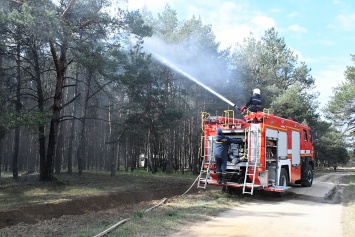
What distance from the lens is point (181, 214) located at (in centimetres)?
836

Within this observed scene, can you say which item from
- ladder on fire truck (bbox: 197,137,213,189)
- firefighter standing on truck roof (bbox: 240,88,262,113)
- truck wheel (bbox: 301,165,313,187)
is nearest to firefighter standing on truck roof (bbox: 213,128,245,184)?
ladder on fire truck (bbox: 197,137,213,189)

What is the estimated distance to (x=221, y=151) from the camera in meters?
11.4

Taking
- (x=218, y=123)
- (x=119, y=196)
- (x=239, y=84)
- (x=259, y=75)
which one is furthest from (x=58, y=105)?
(x=259, y=75)

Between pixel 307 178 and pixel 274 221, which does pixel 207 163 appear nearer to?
pixel 274 221

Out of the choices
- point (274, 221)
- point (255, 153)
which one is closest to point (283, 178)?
point (255, 153)

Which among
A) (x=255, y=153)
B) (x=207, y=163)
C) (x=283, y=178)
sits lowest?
(x=283, y=178)

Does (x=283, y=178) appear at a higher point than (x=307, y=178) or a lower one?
higher

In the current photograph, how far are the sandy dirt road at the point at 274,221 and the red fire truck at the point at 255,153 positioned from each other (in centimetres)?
79

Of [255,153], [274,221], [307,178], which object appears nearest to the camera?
[274,221]

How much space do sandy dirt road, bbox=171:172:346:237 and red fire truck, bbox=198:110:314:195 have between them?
2.58 feet

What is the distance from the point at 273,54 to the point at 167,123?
68.7 ft

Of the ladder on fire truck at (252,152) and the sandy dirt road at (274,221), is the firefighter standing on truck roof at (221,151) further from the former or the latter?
the sandy dirt road at (274,221)

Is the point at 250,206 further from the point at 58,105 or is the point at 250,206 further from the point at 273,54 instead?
the point at 273,54

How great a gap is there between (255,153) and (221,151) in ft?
3.85
